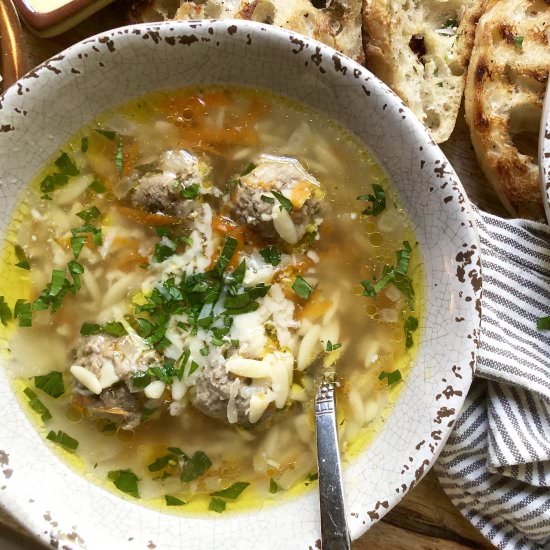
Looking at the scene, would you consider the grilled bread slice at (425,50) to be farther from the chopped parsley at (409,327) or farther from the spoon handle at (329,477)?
the spoon handle at (329,477)

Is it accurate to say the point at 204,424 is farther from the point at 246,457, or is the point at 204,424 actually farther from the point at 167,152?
the point at 167,152

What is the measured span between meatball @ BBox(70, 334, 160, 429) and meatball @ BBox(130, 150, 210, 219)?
1.48ft

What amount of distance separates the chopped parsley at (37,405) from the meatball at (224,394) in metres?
0.52

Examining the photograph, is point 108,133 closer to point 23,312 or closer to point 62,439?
point 23,312

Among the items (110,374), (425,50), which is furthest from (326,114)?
(110,374)

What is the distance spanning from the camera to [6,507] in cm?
232

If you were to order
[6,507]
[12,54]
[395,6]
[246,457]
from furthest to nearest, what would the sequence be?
[395,6]
[12,54]
[246,457]
[6,507]

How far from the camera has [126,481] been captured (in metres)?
2.47

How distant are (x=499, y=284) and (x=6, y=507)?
1876mm

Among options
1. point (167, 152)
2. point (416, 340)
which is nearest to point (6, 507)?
point (167, 152)

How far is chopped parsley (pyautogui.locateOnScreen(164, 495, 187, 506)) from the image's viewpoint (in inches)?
97.3

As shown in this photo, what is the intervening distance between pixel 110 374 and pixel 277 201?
762 mm

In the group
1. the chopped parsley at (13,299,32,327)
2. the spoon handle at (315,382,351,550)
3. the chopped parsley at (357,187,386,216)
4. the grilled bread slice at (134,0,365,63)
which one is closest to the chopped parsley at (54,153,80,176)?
the chopped parsley at (13,299,32,327)

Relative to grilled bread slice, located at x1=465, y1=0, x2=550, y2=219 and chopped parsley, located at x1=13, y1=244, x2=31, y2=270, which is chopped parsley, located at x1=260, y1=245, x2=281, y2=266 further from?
grilled bread slice, located at x1=465, y1=0, x2=550, y2=219
